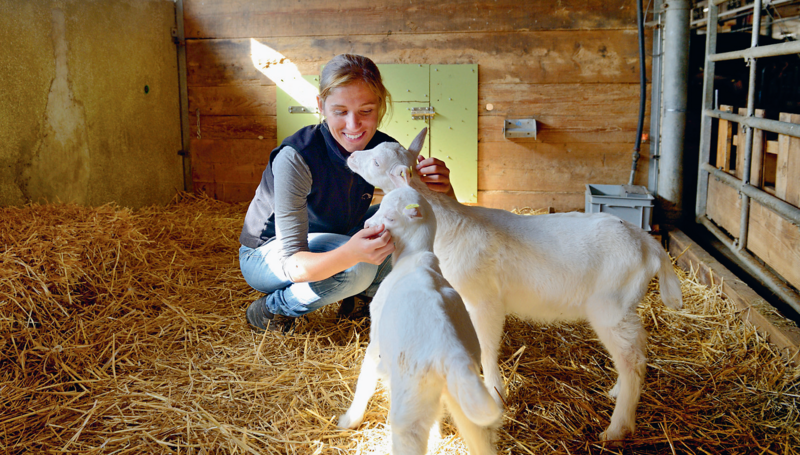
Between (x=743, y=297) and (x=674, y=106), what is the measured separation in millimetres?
2152

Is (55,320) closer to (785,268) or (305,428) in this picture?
(305,428)

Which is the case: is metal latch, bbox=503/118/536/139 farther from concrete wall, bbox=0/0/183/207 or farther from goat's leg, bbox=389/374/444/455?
goat's leg, bbox=389/374/444/455

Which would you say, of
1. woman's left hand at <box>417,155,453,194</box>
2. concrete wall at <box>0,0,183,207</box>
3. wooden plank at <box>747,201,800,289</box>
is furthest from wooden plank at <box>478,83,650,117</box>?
concrete wall at <box>0,0,183,207</box>

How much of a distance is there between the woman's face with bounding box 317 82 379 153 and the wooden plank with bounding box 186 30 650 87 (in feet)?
9.82

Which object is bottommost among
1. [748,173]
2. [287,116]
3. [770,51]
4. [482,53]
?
[748,173]

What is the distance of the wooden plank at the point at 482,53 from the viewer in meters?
5.11

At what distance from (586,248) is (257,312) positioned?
1.70 metres

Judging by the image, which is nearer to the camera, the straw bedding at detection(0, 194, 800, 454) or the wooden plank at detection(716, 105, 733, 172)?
the straw bedding at detection(0, 194, 800, 454)

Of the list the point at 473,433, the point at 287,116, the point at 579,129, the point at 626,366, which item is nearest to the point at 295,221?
the point at 473,433

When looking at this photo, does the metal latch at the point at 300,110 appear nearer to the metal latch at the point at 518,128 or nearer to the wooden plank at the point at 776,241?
the metal latch at the point at 518,128

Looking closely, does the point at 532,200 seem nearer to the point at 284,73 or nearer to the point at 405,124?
the point at 405,124

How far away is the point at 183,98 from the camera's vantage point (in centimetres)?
578

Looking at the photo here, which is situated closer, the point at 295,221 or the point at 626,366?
the point at 626,366

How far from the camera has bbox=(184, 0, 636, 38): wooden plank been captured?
507 centimetres
